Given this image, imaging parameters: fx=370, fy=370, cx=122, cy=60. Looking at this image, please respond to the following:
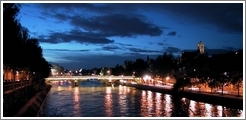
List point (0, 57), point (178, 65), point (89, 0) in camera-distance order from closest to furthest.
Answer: point (89, 0) → point (0, 57) → point (178, 65)

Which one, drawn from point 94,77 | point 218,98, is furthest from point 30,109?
point 94,77

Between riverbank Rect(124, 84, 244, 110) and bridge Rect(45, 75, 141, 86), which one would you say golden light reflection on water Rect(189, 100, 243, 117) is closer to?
riverbank Rect(124, 84, 244, 110)

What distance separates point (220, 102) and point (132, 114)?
12.5 metres

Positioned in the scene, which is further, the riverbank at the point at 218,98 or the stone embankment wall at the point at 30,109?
the riverbank at the point at 218,98

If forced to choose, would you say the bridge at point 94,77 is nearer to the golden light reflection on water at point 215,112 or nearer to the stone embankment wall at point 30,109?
the stone embankment wall at point 30,109

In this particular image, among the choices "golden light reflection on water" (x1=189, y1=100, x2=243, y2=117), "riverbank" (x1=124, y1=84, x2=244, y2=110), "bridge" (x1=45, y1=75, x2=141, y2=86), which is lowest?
"golden light reflection on water" (x1=189, y1=100, x2=243, y2=117)

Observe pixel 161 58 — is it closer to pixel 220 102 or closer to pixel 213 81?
pixel 213 81

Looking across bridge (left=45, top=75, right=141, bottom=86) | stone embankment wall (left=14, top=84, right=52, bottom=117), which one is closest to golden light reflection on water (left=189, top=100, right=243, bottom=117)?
stone embankment wall (left=14, top=84, right=52, bottom=117)

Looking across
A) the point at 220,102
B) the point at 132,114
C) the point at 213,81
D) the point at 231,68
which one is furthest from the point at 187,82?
the point at 132,114

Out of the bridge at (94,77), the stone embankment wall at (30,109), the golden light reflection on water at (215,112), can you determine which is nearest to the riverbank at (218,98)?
the golden light reflection on water at (215,112)

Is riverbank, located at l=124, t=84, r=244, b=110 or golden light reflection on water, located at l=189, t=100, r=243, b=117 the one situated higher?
riverbank, located at l=124, t=84, r=244, b=110

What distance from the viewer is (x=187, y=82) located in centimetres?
6638

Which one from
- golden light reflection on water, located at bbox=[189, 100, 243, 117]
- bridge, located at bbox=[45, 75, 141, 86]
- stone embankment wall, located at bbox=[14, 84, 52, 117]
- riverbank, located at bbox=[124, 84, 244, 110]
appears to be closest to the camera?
stone embankment wall, located at bbox=[14, 84, 52, 117]

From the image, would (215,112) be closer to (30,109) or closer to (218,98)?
(218,98)
